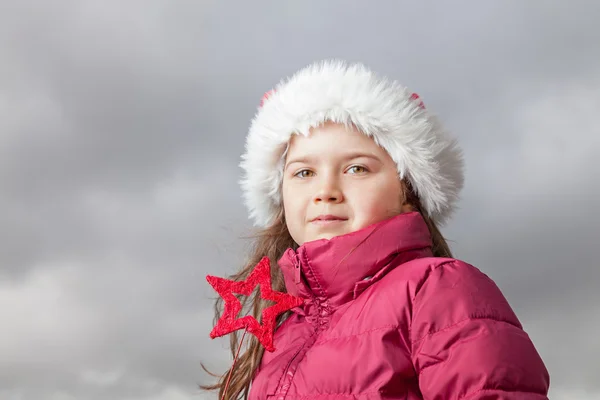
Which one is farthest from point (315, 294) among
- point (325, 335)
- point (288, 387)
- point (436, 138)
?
point (436, 138)

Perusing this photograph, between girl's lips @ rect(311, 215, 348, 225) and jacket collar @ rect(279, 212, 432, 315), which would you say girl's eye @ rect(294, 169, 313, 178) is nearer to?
girl's lips @ rect(311, 215, 348, 225)

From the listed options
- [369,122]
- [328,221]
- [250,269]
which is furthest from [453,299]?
[250,269]

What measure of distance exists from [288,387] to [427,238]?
0.73 meters

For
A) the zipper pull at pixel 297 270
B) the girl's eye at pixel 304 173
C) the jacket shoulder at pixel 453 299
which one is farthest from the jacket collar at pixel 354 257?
the girl's eye at pixel 304 173

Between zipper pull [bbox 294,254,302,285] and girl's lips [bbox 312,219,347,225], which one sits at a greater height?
girl's lips [bbox 312,219,347,225]

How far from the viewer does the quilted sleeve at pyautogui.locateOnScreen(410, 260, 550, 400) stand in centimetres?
195

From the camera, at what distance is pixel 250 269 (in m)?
3.19

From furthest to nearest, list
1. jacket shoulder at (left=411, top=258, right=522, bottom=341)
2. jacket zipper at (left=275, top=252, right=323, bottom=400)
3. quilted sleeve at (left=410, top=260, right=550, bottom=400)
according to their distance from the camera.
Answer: jacket zipper at (left=275, top=252, right=323, bottom=400) < jacket shoulder at (left=411, top=258, right=522, bottom=341) < quilted sleeve at (left=410, top=260, right=550, bottom=400)

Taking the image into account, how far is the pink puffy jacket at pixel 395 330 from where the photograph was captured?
199cm

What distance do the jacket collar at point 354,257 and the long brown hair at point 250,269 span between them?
243mm

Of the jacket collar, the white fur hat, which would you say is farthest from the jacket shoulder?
the white fur hat

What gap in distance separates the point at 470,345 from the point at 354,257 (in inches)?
22.4

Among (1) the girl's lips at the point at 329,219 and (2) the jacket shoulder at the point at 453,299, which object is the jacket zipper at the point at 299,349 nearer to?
(1) the girl's lips at the point at 329,219

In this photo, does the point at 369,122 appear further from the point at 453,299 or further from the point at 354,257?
the point at 453,299
